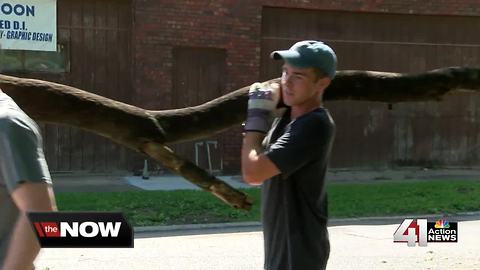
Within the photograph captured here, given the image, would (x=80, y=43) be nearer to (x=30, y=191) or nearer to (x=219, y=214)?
(x=219, y=214)

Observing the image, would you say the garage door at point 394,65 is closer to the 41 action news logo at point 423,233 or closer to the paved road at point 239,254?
the 41 action news logo at point 423,233

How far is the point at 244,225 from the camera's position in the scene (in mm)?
8797

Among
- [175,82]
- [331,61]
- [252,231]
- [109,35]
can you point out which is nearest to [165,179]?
[175,82]

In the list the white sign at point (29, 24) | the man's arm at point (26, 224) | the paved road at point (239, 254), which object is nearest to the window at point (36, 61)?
the white sign at point (29, 24)

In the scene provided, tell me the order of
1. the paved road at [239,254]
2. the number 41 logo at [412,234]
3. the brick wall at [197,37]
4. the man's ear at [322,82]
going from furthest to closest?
the brick wall at [197,37] < the number 41 logo at [412,234] < the paved road at [239,254] < the man's ear at [322,82]

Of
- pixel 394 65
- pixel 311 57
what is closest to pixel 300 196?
pixel 311 57

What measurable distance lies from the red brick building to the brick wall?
0.8 inches

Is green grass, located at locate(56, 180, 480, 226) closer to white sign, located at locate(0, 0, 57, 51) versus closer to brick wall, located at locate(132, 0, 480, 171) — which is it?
brick wall, located at locate(132, 0, 480, 171)

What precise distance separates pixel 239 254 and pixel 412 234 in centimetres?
248

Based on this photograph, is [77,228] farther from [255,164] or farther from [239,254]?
[239,254]

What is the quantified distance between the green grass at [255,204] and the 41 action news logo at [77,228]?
6512 millimetres

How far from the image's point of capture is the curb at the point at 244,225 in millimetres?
8438

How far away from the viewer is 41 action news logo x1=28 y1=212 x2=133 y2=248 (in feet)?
6.30

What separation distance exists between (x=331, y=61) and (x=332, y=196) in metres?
8.07
